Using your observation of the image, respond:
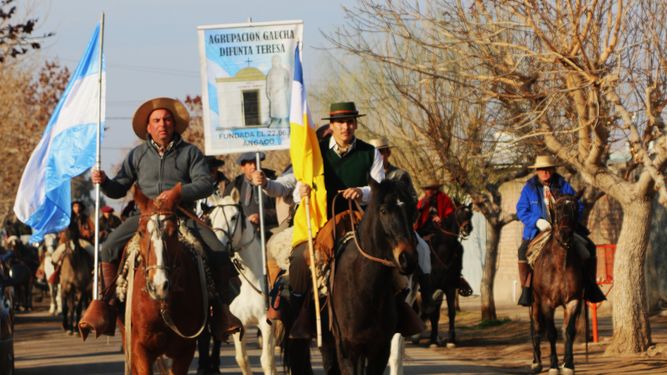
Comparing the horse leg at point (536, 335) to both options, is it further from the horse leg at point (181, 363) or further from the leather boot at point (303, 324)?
the horse leg at point (181, 363)

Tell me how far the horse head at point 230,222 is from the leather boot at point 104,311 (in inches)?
147

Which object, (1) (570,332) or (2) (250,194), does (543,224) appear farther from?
(2) (250,194)

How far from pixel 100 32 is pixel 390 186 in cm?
384

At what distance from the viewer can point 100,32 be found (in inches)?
510

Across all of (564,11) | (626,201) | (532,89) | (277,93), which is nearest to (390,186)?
(277,93)

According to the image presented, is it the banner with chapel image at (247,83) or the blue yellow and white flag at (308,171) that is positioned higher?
the banner with chapel image at (247,83)

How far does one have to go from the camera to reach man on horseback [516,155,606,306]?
16766 mm

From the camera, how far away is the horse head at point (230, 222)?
612 inches

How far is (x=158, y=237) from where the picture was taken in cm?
1050

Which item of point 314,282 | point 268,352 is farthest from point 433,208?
point 314,282

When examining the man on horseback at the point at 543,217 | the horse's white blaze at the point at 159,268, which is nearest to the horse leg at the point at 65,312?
the man on horseback at the point at 543,217

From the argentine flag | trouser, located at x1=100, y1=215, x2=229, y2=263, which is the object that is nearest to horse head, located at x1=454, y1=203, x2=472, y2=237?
the argentine flag

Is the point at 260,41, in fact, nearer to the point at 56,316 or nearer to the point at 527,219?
the point at 527,219

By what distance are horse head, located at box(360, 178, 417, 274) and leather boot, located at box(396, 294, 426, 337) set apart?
2.81ft
